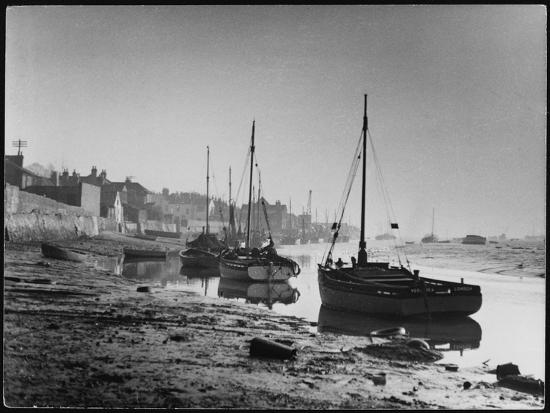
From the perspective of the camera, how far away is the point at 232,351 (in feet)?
35.9

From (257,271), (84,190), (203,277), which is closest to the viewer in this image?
(257,271)

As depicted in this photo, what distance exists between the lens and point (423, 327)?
17.6 meters

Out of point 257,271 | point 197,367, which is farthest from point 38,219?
point 197,367

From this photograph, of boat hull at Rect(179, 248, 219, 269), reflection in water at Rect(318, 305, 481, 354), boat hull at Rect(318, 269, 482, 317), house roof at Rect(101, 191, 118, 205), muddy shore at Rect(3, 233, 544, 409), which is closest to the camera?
muddy shore at Rect(3, 233, 544, 409)

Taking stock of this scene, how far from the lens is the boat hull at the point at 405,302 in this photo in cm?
1845

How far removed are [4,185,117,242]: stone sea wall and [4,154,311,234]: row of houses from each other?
3437 mm

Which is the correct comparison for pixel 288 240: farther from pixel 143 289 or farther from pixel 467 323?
pixel 467 323

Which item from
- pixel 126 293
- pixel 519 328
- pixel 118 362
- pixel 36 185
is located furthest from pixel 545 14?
pixel 36 185

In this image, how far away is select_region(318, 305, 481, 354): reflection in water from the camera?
15482 mm

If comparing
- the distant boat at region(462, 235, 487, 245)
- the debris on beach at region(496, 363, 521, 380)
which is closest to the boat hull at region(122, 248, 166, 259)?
the debris on beach at region(496, 363, 521, 380)

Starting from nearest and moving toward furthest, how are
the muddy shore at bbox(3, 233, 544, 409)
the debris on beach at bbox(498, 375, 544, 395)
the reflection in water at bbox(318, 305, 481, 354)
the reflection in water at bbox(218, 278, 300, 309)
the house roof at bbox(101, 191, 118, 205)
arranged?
the muddy shore at bbox(3, 233, 544, 409) < the debris on beach at bbox(498, 375, 544, 395) < the reflection in water at bbox(318, 305, 481, 354) < the reflection in water at bbox(218, 278, 300, 309) < the house roof at bbox(101, 191, 118, 205)

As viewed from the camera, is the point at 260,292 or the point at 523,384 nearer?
the point at 523,384

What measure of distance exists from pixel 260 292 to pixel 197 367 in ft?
63.0

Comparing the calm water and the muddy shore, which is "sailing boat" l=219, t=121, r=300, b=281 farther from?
the muddy shore
